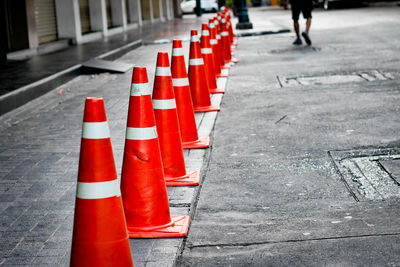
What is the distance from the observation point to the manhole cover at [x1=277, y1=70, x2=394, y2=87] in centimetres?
961

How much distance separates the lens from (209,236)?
3715 millimetres

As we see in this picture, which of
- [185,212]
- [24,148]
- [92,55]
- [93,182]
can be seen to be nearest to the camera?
[93,182]

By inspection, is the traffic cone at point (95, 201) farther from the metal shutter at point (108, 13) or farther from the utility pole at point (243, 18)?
the utility pole at point (243, 18)

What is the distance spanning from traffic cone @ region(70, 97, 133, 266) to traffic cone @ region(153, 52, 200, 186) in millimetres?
1708

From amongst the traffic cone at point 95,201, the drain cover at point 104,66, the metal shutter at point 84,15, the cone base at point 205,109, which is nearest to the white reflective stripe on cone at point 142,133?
the traffic cone at point 95,201

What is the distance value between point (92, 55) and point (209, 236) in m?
11.0

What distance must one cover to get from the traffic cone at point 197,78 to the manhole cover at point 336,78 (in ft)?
7.71

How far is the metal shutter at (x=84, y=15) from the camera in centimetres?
1998

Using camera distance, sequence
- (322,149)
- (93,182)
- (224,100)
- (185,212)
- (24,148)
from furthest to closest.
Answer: (224,100), (24,148), (322,149), (185,212), (93,182)

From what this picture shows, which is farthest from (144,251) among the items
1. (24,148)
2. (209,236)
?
(24,148)

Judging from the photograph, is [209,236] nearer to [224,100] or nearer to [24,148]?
[24,148]

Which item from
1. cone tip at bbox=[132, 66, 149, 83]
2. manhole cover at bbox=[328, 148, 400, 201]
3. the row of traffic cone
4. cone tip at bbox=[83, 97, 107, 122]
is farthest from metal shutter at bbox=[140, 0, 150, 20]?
cone tip at bbox=[83, 97, 107, 122]

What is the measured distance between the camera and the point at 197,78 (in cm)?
735

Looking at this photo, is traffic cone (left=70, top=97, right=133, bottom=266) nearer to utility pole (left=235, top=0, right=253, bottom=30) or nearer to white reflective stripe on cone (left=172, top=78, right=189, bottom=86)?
white reflective stripe on cone (left=172, top=78, right=189, bottom=86)
